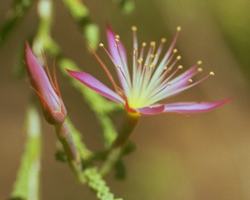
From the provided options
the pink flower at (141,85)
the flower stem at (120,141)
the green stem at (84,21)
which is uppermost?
the green stem at (84,21)

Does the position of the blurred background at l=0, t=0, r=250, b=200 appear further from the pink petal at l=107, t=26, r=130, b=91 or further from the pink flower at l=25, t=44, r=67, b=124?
the pink flower at l=25, t=44, r=67, b=124

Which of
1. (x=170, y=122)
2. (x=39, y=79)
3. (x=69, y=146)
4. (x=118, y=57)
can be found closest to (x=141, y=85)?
(x=118, y=57)

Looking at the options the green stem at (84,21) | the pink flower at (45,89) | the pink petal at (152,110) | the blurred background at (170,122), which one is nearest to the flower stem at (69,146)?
the pink flower at (45,89)

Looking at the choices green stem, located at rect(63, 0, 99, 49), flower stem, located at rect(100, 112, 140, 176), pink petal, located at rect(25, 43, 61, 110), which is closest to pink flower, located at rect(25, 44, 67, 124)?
pink petal, located at rect(25, 43, 61, 110)

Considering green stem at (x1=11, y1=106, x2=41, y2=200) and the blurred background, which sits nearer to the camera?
green stem at (x1=11, y1=106, x2=41, y2=200)

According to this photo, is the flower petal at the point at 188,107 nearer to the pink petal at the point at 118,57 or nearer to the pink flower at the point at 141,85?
the pink flower at the point at 141,85

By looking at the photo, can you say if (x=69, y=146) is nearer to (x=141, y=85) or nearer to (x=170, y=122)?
(x=141, y=85)
